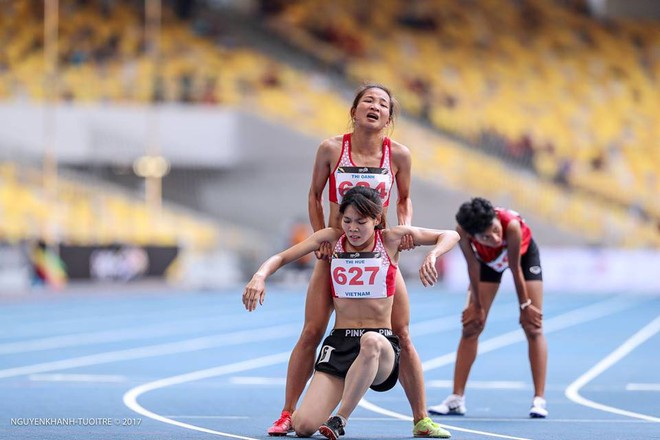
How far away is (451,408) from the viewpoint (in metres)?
8.16

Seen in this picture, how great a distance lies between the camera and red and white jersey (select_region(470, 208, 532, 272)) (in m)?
8.23

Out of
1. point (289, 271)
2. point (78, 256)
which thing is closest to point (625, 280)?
point (289, 271)

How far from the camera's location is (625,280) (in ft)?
92.4

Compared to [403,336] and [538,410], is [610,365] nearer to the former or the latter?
[538,410]

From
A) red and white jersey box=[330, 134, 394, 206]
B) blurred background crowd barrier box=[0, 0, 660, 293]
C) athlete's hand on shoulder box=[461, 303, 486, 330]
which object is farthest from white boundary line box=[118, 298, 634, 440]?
blurred background crowd barrier box=[0, 0, 660, 293]

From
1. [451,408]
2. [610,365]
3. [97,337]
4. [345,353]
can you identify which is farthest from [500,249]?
[97,337]

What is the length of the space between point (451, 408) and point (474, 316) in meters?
0.71

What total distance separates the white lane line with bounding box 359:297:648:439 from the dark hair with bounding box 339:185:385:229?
150 cm

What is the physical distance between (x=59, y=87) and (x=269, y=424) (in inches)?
973

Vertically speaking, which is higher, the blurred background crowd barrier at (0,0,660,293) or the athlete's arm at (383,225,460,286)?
the blurred background crowd barrier at (0,0,660,293)

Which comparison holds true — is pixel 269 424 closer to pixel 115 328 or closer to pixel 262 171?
pixel 115 328

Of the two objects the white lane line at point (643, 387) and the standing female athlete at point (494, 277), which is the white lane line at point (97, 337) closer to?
the standing female athlete at point (494, 277)

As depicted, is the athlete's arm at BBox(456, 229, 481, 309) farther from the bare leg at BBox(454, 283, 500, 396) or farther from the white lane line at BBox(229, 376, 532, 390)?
the white lane line at BBox(229, 376, 532, 390)

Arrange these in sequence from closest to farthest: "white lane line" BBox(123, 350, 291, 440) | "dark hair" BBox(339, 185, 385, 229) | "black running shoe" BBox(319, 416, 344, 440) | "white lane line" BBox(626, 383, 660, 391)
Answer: "black running shoe" BBox(319, 416, 344, 440) < "dark hair" BBox(339, 185, 385, 229) < "white lane line" BBox(123, 350, 291, 440) < "white lane line" BBox(626, 383, 660, 391)
